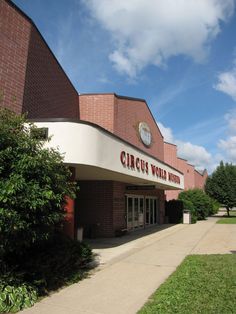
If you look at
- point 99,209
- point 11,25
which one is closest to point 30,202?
point 11,25

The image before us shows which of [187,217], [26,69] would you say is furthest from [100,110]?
[187,217]

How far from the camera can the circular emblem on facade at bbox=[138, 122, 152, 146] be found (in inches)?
963

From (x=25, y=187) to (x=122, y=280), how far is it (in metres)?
3.62

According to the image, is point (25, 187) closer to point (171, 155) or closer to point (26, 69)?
point (26, 69)

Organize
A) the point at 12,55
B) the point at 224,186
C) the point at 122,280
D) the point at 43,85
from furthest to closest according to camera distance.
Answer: the point at 224,186
the point at 43,85
the point at 12,55
the point at 122,280

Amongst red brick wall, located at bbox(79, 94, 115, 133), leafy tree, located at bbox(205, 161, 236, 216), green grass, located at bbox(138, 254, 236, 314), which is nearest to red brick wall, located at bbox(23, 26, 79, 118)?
red brick wall, located at bbox(79, 94, 115, 133)

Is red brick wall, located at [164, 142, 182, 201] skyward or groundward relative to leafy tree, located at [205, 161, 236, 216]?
skyward

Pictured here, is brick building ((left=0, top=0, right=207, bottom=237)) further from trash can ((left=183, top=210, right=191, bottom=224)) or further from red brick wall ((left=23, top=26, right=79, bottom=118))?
trash can ((left=183, top=210, right=191, bottom=224))

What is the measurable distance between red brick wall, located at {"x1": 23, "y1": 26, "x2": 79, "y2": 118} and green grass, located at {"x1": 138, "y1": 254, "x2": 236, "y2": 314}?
7693mm

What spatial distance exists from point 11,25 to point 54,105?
4.47 metres

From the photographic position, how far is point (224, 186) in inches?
1848

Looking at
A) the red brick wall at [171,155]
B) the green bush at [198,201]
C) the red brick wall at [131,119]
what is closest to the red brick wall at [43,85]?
the red brick wall at [131,119]

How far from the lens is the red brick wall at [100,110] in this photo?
67.0ft

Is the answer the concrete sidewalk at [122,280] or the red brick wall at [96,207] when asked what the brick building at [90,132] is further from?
the concrete sidewalk at [122,280]
